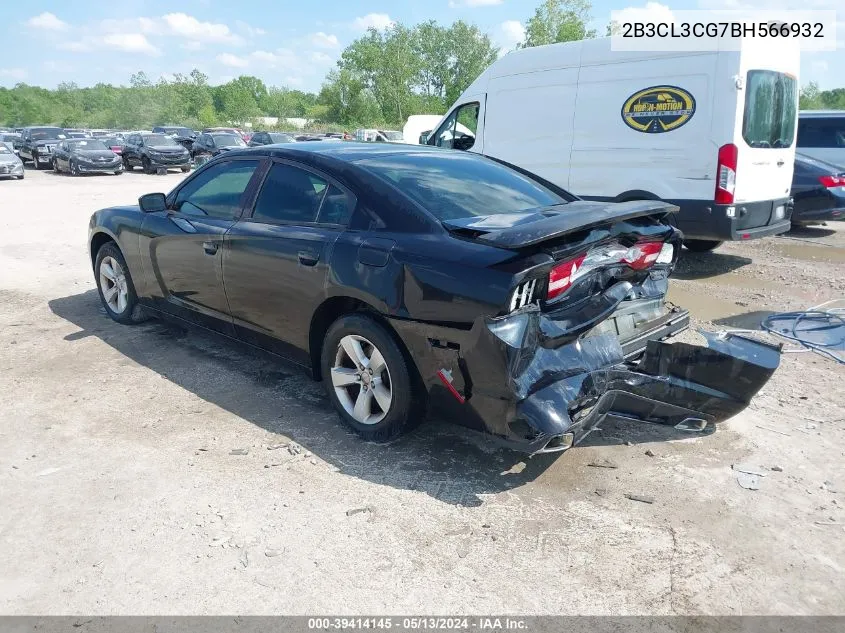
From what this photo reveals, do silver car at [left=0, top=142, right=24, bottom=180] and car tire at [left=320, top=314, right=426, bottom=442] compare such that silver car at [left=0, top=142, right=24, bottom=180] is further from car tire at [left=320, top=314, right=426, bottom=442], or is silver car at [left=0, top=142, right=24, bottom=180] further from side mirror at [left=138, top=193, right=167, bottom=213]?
car tire at [left=320, top=314, right=426, bottom=442]

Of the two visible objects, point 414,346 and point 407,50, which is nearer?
point 414,346

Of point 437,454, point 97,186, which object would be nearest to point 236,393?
point 437,454

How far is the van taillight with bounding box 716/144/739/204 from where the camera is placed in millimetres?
7169

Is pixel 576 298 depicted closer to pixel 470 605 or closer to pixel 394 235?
pixel 394 235

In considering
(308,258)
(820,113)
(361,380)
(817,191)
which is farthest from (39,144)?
(361,380)

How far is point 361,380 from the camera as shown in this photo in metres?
3.70

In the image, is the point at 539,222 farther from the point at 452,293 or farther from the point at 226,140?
the point at 226,140

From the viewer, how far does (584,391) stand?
3162 millimetres

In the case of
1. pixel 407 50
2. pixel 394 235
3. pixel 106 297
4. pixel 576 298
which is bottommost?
pixel 106 297

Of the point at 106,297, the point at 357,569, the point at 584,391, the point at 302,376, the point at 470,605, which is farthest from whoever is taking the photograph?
the point at 106,297

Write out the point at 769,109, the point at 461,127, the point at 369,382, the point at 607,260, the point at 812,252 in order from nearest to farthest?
the point at 607,260
the point at 369,382
the point at 769,109
the point at 812,252
the point at 461,127

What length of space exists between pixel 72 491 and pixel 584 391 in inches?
102

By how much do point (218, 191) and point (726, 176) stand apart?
17.9 feet

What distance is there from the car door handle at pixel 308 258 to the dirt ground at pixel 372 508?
970 millimetres
